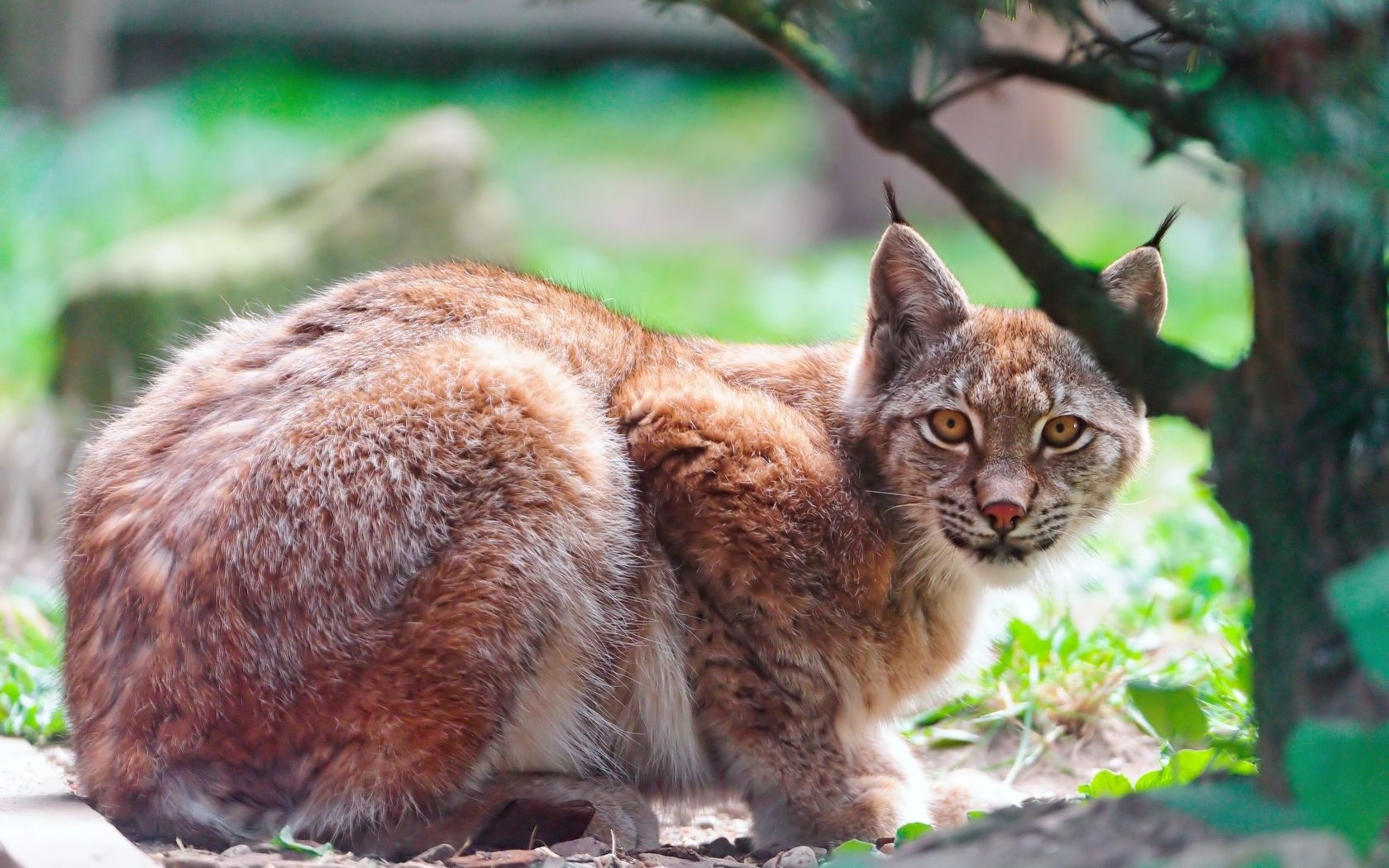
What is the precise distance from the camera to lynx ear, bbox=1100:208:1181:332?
167 inches

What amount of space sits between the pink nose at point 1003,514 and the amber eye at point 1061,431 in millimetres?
263

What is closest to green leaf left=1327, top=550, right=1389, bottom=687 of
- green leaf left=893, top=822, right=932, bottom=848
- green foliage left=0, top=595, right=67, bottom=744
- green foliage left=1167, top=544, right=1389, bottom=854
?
green foliage left=1167, top=544, right=1389, bottom=854

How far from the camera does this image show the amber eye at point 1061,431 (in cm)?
416

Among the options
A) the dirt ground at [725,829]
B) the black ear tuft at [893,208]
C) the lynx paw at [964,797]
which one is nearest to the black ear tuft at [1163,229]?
the black ear tuft at [893,208]

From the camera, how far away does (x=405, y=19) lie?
19000 millimetres

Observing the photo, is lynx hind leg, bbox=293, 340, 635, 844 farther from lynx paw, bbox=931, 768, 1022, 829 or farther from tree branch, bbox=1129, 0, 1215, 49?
tree branch, bbox=1129, 0, 1215, 49

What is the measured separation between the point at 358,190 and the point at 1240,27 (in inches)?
323

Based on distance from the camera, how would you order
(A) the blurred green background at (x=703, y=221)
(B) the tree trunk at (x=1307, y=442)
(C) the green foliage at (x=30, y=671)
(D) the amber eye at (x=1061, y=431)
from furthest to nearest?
1. (A) the blurred green background at (x=703, y=221)
2. (C) the green foliage at (x=30, y=671)
3. (D) the amber eye at (x=1061, y=431)
4. (B) the tree trunk at (x=1307, y=442)

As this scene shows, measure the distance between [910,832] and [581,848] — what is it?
82 centimetres

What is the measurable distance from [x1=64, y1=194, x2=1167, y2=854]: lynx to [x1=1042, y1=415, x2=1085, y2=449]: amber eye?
0.05 feet

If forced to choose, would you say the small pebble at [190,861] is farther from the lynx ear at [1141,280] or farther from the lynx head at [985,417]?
the lynx ear at [1141,280]

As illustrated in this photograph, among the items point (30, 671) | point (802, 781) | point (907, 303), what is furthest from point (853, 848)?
point (30, 671)

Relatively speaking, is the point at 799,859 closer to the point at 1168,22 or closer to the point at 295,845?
the point at 295,845

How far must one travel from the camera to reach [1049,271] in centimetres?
277
